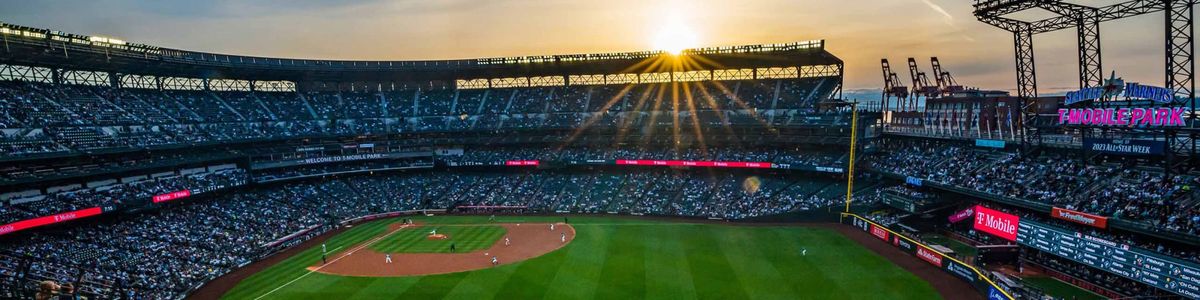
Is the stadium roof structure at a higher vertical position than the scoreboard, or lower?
higher

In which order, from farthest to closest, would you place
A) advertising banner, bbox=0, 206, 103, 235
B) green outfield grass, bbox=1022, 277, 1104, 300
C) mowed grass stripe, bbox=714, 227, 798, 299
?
1. advertising banner, bbox=0, 206, 103, 235
2. mowed grass stripe, bbox=714, 227, 798, 299
3. green outfield grass, bbox=1022, 277, 1104, 300

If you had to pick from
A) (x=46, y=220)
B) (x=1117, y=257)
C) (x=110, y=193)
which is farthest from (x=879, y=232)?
(x=110, y=193)

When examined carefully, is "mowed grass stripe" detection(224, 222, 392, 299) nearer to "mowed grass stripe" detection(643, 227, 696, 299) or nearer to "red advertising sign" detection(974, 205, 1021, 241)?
"mowed grass stripe" detection(643, 227, 696, 299)

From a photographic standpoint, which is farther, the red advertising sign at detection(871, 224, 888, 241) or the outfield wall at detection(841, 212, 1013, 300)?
the red advertising sign at detection(871, 224, 888, 241)

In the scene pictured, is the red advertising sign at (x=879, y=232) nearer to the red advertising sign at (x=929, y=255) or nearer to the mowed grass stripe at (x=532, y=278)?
the red advertising sign at (x=929, y=255)

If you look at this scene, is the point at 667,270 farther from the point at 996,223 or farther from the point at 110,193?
the point at 110,193

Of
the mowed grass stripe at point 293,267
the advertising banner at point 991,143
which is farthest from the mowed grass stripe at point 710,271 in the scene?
the mowed grass stripe at point 293,267

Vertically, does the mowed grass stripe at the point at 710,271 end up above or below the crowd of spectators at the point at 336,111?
below

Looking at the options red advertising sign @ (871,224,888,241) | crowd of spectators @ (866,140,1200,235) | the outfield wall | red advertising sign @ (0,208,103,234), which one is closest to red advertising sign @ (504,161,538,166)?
the outfield wall
